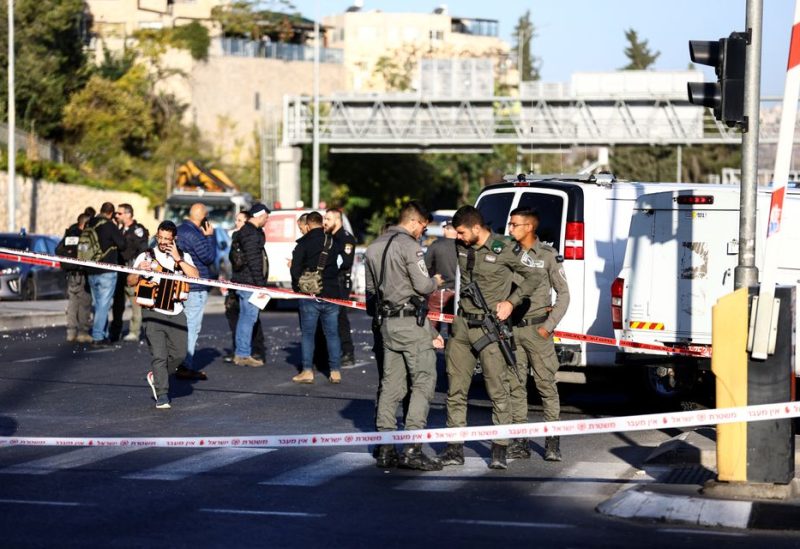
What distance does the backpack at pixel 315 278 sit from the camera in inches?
677

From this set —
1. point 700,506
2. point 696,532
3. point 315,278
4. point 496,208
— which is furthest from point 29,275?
point 696,532

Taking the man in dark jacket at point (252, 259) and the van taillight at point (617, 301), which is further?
the man in dark jacket at point (252, 259)

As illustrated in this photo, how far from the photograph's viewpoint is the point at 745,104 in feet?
35.4

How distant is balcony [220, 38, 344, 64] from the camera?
7525 cm

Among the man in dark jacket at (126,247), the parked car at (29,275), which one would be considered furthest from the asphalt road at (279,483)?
the parked car at (29,275)

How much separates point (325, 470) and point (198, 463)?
3.23ft

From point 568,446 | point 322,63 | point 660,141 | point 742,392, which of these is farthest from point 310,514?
point 322,63

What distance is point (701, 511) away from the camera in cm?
931

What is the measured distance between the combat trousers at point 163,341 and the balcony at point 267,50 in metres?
61.0

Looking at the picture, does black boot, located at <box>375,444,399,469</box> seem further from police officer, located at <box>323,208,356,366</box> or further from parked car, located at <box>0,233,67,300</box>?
parked car, located at <box>0,233,67,300</box>

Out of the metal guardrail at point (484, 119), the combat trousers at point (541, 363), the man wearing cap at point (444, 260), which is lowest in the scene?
the combat trousers at point (541, 363)

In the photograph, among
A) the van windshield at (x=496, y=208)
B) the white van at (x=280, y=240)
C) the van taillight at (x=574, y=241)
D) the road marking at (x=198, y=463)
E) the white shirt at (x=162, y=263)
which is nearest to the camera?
the road marking at (x=198, y=463)

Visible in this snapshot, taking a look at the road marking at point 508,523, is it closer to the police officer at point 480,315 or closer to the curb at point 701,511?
the curb at point 701,511

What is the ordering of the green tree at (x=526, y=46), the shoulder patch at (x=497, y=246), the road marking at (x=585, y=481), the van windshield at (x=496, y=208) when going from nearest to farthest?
the road marking at (x=585, y=481)
the shoulder patch at (x=497, y=246)
the van windshield at (x=496, y=208)
the green tree at (x=526, y=46)
